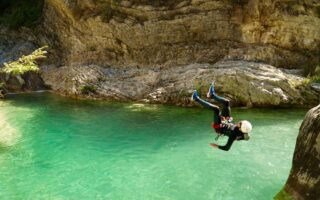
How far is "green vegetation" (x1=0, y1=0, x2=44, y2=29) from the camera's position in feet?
135

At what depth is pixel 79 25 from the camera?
36.9 m

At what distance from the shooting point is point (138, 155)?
741 inches

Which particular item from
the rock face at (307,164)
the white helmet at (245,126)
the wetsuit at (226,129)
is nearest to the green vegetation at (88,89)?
the wetsuit at (226,129)

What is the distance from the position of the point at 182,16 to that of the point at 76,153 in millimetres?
17615

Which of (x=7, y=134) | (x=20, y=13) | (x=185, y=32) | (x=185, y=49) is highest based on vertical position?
(x=20, y=13)

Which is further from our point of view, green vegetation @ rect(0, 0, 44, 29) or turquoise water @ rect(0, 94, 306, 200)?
green vegetation @ rect(0, 0, 44, 29)

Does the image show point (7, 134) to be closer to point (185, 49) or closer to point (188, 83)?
point (188, 83)

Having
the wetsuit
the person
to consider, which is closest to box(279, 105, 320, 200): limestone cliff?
the person

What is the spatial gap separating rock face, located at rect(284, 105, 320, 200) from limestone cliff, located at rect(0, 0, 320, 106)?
13.9 m

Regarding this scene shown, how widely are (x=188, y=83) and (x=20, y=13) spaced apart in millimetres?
22335

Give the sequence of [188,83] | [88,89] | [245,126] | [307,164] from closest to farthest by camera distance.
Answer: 1. [307,164]
2. [245,126]
3. [188,83]
4. [88,89]

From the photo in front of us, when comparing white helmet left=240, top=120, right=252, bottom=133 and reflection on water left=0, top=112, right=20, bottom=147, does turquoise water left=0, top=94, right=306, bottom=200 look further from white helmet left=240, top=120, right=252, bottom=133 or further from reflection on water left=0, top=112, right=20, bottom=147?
white helmet left=240, top=120, right=252, bottom=133

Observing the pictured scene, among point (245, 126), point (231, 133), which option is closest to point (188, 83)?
point (231, 133)

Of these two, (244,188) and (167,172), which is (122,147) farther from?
(244,188)
